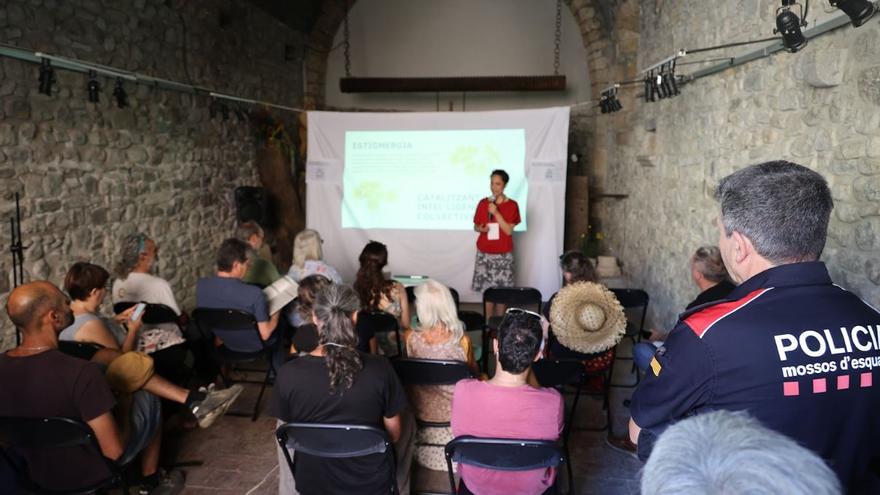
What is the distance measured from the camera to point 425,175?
6.19 metres

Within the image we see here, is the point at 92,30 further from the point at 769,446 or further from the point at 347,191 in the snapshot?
the point at 769,446

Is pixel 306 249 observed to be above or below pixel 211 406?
above

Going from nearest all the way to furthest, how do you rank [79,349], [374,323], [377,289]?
[79,349] → [374,323] → [377,289]

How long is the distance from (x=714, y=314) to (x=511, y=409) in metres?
0.94

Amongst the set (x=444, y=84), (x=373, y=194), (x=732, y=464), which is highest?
(x=444, y=84)

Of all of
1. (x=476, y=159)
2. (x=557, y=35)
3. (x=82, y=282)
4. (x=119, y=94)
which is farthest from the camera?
(x=557, y=35)

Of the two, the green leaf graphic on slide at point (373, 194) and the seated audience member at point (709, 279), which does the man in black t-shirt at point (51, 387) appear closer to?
the seated audience member at point (709, 279)

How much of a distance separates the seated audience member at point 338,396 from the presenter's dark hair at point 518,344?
422 millimetres

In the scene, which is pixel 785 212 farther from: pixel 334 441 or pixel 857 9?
pixel 334 441

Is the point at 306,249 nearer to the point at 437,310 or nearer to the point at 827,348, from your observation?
the point at 437,310

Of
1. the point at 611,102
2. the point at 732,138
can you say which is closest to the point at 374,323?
the point at 732,138

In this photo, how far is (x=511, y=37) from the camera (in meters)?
7.45

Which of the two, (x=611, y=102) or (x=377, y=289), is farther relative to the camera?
(x=611, y=102)

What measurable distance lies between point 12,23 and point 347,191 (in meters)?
3.39
